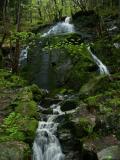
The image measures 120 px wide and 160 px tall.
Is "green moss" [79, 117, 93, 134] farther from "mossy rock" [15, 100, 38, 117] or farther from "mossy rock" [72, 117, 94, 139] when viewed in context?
"mossy rock" [15, 100, 38, 117]

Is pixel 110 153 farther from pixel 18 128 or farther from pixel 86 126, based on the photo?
pixel 18 128

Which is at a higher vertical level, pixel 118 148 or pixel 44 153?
pixel 118 148

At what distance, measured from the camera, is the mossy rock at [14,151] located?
9539mm

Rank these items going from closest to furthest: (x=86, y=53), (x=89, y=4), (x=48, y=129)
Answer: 1. (x=48, y=129)
2. (x=86, y=53)
3. (x=89, y=4)

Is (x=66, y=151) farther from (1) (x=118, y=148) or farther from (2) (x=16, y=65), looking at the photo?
(2) (x=16, y=65)

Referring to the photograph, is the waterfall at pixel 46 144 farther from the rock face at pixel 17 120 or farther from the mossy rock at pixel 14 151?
the mossy rock at pixel 14 151

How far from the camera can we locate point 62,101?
14984 mm

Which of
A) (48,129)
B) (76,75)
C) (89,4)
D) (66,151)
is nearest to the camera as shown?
(66,151)

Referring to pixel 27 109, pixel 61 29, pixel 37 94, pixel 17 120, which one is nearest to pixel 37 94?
pixel 37 94

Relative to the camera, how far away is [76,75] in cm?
1809

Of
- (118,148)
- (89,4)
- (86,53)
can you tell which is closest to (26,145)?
(118,148)

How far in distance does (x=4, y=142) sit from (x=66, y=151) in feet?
6.54

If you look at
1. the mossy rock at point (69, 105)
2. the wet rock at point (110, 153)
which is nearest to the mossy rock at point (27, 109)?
the mossy rock at point (69, 105)

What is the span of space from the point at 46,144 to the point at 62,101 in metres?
3.71
